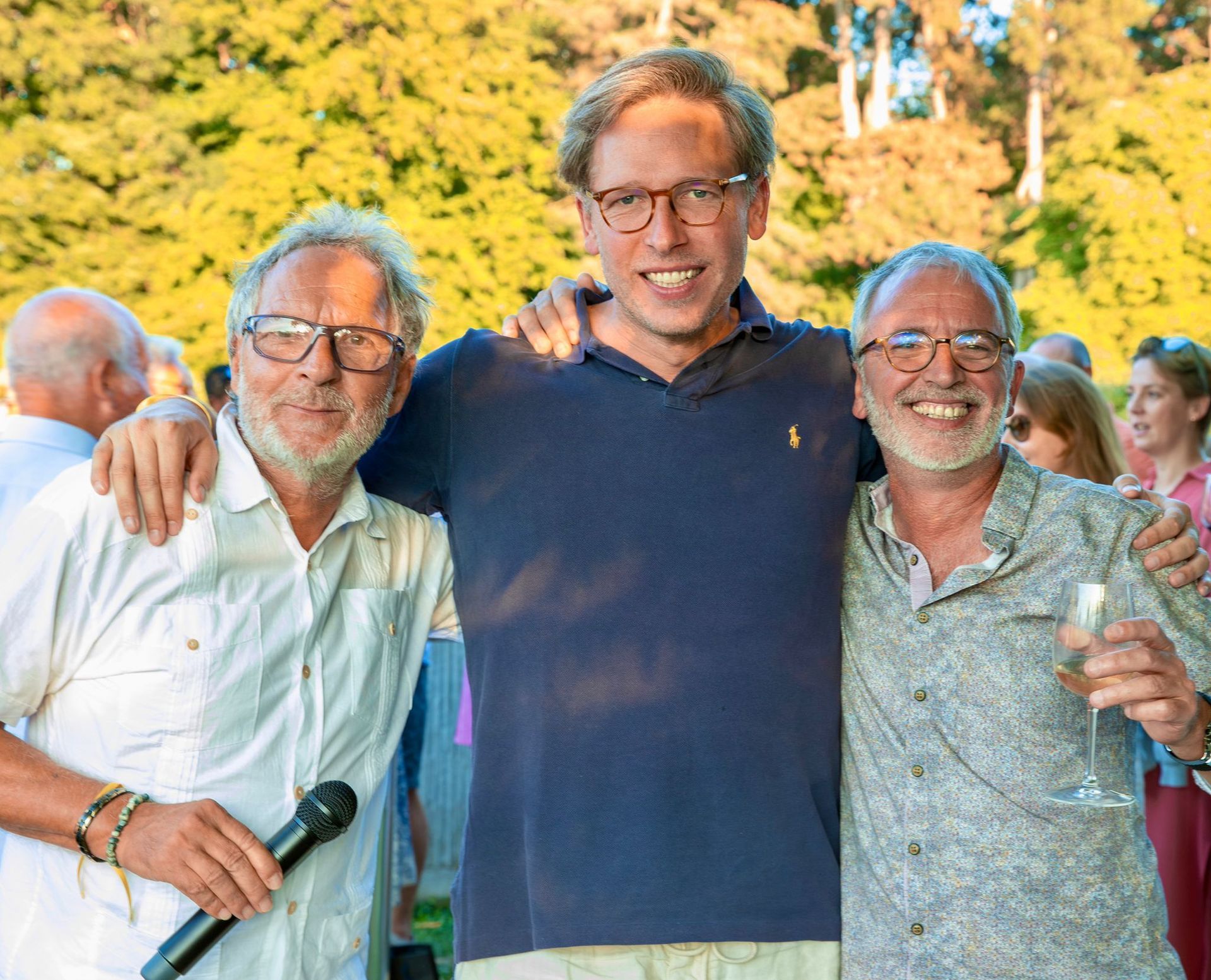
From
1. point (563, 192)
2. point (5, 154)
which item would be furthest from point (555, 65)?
point (5, 154)

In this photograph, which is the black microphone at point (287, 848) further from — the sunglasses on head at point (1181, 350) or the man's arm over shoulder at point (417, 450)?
the sunglasses on head at point (1181, 350)

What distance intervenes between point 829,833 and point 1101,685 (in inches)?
27.8

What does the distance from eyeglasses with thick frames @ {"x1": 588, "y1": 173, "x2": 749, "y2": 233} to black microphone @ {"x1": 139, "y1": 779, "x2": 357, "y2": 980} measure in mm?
1472

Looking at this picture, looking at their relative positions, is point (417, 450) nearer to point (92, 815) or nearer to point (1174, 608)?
point (92, 815)

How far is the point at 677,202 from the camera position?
9.43 feet

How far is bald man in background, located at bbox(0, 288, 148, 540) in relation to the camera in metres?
5.00

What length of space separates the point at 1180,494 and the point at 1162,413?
447mm

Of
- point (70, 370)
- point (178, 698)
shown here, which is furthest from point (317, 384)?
point (70, 370)

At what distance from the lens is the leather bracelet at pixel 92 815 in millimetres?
2223

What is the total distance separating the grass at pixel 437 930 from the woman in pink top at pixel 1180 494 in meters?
3.20

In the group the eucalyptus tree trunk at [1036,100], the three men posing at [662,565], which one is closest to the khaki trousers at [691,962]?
the three men posing at [662,565]

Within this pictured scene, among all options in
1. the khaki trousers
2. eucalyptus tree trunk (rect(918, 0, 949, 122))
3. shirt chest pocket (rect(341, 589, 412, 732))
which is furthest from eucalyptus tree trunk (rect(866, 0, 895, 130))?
the khaki trousers

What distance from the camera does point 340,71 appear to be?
22250 millimetres

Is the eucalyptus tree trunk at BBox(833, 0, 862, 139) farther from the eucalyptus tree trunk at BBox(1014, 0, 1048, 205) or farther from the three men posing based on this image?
the three men posing
